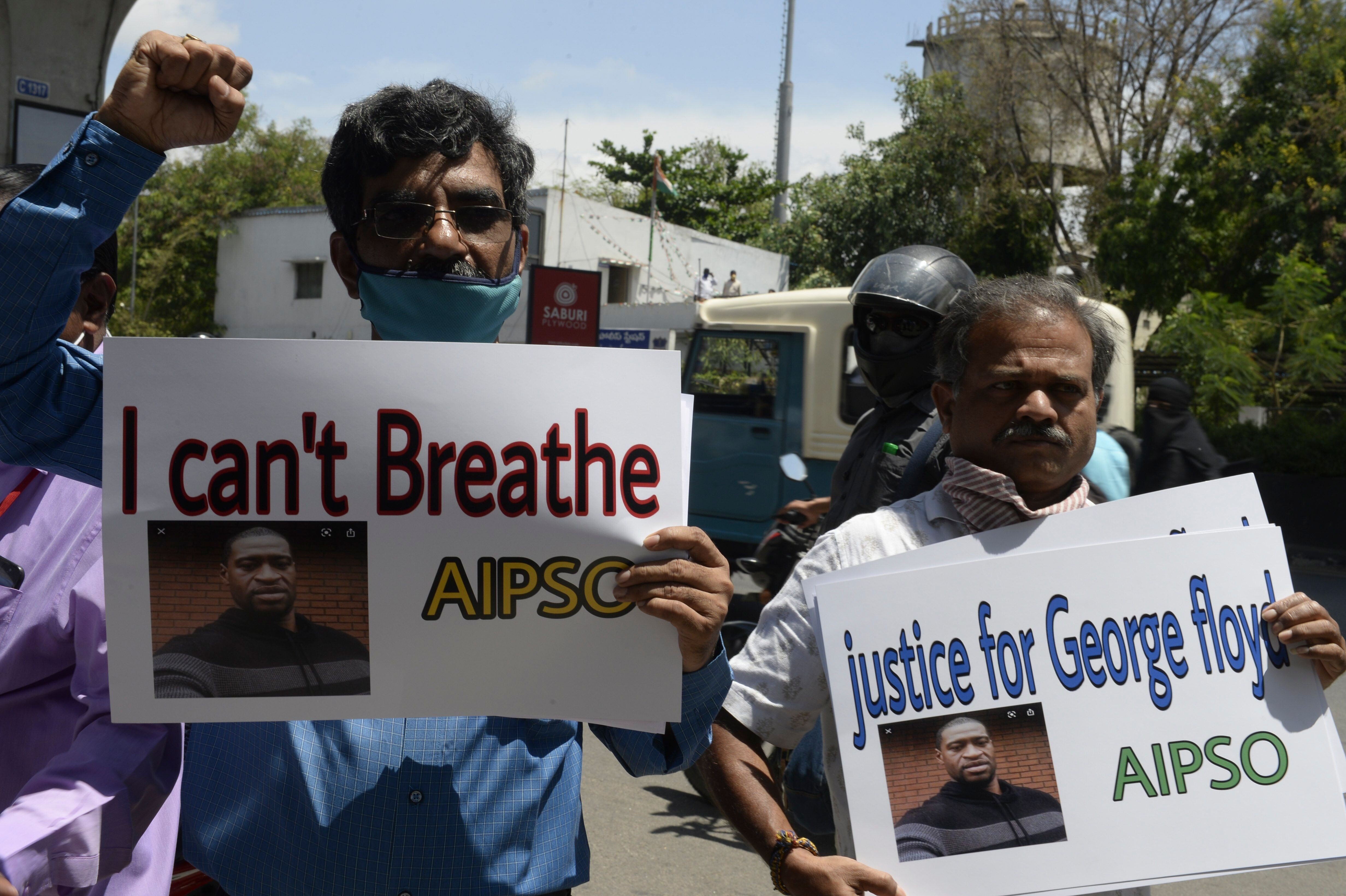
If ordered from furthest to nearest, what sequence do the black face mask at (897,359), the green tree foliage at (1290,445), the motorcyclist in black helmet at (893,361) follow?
the green tree foliage at (1290,445)
the black face mask at (897,359)
the motorcyclist in black helmet at (893,361)

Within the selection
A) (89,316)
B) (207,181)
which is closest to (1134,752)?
(89,316)

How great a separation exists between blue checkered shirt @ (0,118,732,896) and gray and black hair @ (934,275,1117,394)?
2.34 feet

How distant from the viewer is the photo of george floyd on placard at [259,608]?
1.23m

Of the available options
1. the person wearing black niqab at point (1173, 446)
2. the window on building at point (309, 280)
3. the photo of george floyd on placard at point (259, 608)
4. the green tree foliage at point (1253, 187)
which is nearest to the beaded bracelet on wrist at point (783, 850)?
the photo of george floyd on placard at point (259, 608)

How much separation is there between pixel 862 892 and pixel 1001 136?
2225 centimetres

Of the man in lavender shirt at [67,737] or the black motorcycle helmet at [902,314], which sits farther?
the black motorcycle helmet at [902,314]

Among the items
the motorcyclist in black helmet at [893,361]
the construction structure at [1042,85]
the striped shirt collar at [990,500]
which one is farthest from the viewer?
the construction structure at [1042,85]

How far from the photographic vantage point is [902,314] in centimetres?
359

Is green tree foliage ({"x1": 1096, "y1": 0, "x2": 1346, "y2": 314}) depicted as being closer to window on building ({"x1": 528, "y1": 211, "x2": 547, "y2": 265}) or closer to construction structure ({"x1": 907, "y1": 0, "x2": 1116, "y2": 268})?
construction structure ({"x1": 907, "y1": 0, "x2": 1116, "y2": 268})

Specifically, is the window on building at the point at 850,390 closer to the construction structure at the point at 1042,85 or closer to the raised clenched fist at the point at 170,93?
the raised clenched fist at the point at 170,93

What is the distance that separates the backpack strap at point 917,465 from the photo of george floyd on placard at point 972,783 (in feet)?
3.23

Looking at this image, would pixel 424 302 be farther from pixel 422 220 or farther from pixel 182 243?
pixel 182 243

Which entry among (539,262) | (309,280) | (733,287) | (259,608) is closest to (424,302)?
(259,608)

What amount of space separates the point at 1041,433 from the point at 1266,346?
14868 millimetres
